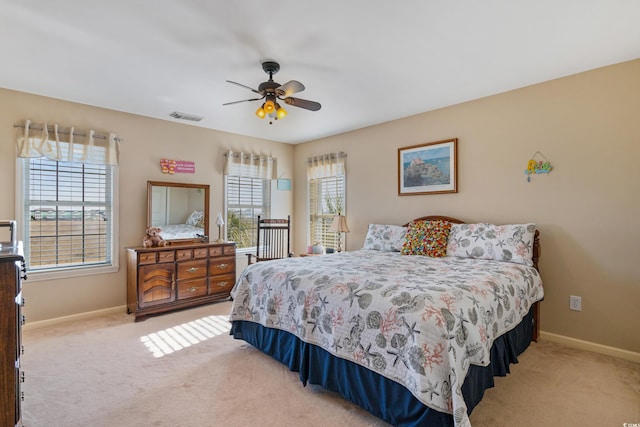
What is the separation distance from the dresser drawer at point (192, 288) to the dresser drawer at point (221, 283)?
3.8 inches

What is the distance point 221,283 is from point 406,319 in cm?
316

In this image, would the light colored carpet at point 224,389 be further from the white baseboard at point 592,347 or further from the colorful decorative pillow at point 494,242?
A: the colorful decorative pillow at point 494,242

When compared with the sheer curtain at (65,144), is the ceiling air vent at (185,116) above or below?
above

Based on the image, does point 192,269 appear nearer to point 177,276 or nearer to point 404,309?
point 177,276

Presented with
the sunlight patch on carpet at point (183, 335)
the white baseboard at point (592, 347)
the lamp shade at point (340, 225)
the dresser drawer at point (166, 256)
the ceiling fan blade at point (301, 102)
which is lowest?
the sunlight patch on carpet at point (183, 335)

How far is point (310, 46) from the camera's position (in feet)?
7.91

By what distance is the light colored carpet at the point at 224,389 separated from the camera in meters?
1.88

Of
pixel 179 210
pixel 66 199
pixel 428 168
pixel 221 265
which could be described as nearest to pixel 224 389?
pixel 221 265

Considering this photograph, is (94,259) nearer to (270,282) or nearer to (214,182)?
(214,182)

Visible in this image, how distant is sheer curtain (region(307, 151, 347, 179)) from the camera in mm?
4871

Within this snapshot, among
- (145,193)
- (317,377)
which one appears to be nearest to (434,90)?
(317,377)

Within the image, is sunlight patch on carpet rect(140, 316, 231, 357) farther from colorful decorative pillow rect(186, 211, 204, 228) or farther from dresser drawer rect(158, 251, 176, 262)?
colorful decorative pillow rect(186, 211, 204, 228)

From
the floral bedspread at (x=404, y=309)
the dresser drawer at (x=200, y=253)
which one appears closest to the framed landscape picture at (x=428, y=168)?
the floral bedspread at (x=404, y=309)

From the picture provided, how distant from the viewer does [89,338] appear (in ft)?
10.0
